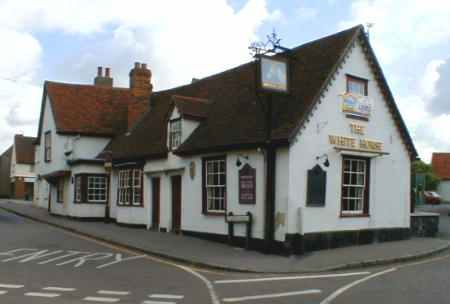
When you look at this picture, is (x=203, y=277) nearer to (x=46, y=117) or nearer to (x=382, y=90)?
(x=382, y=90)

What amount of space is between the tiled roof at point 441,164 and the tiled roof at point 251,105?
5550 centimetres

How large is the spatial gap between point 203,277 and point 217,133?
26.4 ft

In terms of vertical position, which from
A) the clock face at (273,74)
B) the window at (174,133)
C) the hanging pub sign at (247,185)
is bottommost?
the hanging pub sign at (247,185)

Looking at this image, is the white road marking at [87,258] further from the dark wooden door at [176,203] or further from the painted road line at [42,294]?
the dark wooden door at [176,203]

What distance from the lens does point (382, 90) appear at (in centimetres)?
2028

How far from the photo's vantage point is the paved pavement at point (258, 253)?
1465 cm

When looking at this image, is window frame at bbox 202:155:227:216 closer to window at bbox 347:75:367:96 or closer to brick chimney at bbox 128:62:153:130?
window at bbox 347:75:367:96

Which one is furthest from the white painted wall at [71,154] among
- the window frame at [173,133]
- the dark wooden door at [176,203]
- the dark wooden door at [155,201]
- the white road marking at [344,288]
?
the white road marking at [344,288]

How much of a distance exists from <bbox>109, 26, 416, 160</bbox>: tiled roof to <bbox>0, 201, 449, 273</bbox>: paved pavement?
3.35m

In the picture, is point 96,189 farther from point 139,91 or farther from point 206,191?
point 206,191

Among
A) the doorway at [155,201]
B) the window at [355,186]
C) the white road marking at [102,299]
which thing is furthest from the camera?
the doorway at [155,201]

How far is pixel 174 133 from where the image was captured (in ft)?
72.5

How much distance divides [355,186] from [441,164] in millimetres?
60229

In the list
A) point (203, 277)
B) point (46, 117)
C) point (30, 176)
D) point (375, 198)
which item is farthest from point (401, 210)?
point (30, 176)
